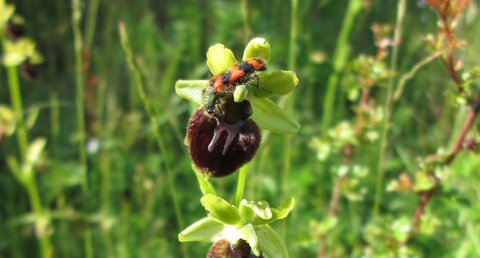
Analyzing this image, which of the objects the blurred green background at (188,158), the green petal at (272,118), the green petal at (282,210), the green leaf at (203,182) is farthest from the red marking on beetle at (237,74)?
the blurred green background at (188,158)

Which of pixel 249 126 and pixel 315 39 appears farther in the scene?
pixel 315 39

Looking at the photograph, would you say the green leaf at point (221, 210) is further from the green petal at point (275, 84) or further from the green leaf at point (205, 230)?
the green petal at point (275, 84)

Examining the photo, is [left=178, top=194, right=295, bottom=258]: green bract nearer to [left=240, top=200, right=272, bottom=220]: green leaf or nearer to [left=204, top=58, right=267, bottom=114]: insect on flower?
[left=240, top=200, right=272, bottom=220]: green leaf

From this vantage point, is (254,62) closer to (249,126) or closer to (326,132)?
(249,126)

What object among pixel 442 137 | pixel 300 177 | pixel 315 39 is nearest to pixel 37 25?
pixel 315 39

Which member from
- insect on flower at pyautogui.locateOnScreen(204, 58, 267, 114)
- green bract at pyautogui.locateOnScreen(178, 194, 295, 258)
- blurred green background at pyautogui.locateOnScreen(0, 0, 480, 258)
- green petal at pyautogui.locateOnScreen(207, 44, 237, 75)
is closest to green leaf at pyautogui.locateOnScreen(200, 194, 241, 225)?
green bract at pyautogui.locateOnScreen(178, 194, 295, 258)

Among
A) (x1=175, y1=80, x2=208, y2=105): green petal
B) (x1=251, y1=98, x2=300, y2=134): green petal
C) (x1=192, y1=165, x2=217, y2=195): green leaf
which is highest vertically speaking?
(x1=175, y1=80, x2=208, y2=105): green petal

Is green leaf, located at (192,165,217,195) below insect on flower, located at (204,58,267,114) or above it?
below
